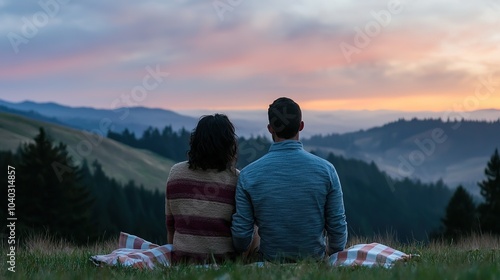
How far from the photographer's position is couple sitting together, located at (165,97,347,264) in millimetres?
7734

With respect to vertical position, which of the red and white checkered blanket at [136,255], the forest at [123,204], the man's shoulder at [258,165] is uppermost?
the man's shoulder at [258,165]

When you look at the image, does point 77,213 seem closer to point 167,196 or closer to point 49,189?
point 49,189

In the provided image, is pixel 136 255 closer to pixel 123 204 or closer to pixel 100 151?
pixel 123 204

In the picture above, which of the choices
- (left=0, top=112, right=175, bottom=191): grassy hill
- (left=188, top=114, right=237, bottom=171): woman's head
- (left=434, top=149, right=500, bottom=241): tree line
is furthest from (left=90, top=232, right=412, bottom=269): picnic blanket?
(left=0, top=112, right=175, bottom=191): grassy hill

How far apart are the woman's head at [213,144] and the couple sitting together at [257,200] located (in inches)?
0.5

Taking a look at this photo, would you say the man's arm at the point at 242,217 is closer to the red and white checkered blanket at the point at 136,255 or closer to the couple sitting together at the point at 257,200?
the couple sitting together at the point at 257,200

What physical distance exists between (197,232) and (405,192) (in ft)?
623

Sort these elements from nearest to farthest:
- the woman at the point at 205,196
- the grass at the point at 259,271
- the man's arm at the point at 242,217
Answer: the grass at the point at 259,271 → the man's arm at the point at 242,217 → the woman at the point at 205,196

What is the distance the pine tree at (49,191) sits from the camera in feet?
202

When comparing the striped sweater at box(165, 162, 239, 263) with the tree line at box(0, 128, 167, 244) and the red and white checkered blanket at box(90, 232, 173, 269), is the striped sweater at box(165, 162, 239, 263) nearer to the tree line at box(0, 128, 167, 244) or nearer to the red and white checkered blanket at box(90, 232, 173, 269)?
the red and white checkered blanket at box(90, 232, 173, 269)

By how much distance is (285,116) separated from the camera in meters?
7.64

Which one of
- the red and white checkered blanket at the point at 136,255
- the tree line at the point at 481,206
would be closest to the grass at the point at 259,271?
the red and white checkered blanket at the point at 136,255

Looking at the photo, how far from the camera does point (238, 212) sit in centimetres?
796

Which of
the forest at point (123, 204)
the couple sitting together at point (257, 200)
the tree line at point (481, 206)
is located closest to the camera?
the couple sitting together at point (257, 200)
